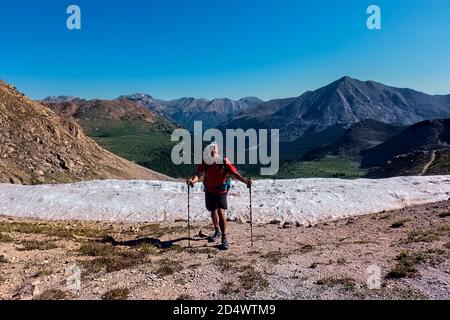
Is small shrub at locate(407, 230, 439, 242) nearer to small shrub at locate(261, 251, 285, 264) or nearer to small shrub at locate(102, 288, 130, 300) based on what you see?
small shrub at locate(261, 251, 285, 264)

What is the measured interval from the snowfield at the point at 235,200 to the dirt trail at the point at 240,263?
3.53 metres

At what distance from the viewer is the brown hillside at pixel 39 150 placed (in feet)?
157

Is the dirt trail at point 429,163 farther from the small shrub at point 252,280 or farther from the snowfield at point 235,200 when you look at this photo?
the small shrub at point 252,280

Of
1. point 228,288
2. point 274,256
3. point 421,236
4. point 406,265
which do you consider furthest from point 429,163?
point 228,288

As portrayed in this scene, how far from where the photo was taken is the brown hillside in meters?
47.8

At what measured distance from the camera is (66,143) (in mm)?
65750

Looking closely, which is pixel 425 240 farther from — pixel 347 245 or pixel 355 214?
pixel 355 214

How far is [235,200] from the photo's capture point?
20594mm

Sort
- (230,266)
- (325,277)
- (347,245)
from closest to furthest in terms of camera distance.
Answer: (325,277)
(230,266)
(347,245)

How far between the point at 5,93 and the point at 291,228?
64.3 metres

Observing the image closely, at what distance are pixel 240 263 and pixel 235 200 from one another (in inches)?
410

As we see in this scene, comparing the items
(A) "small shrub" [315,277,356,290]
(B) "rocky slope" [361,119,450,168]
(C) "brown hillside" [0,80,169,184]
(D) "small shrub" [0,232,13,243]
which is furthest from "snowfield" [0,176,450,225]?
(B) "rocky slope" [361,119,450,168]
